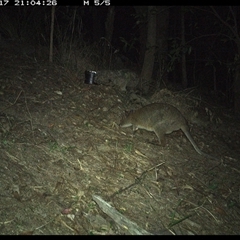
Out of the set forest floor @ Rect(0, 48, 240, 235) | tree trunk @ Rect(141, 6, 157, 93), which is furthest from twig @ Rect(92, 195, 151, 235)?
tree trunk @ Rect(141, 6, 157, 93)

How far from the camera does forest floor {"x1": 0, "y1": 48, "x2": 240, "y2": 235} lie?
3184mm

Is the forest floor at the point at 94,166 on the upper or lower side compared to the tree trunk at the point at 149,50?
lower

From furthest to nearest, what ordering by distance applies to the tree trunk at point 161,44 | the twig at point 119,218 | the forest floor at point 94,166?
1. the tree trunk at point 161,44
2. the forest floor at point 94,166
3. the twig at point 119,218

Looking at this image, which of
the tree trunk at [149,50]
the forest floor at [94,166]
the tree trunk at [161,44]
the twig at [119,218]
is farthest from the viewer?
the tree trunk at [161,44]

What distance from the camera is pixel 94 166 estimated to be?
13.3 feet

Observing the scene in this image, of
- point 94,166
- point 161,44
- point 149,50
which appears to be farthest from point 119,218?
point 161,44

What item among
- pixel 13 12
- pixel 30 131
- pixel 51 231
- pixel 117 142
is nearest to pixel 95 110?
pixel 117 142

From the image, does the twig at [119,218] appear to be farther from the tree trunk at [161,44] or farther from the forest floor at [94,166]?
the tree trunk at [161,44]

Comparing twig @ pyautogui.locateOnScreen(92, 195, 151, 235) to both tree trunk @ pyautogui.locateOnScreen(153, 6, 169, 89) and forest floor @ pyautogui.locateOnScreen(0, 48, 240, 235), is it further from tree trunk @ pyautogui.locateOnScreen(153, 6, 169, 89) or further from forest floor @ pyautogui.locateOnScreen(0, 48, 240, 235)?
tree trunk @ pyautogui.locateOnScreen(153, 6, 169, 89)

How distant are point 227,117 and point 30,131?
14.8ft

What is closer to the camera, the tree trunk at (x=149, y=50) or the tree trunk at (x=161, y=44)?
the tree trunk at (x=149, y=50)

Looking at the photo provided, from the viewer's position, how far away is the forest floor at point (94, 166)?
10.4 ft

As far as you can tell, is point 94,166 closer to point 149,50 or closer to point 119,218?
point 119,218

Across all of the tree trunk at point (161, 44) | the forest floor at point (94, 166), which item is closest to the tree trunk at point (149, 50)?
the tree trunk at point (161, 44)
